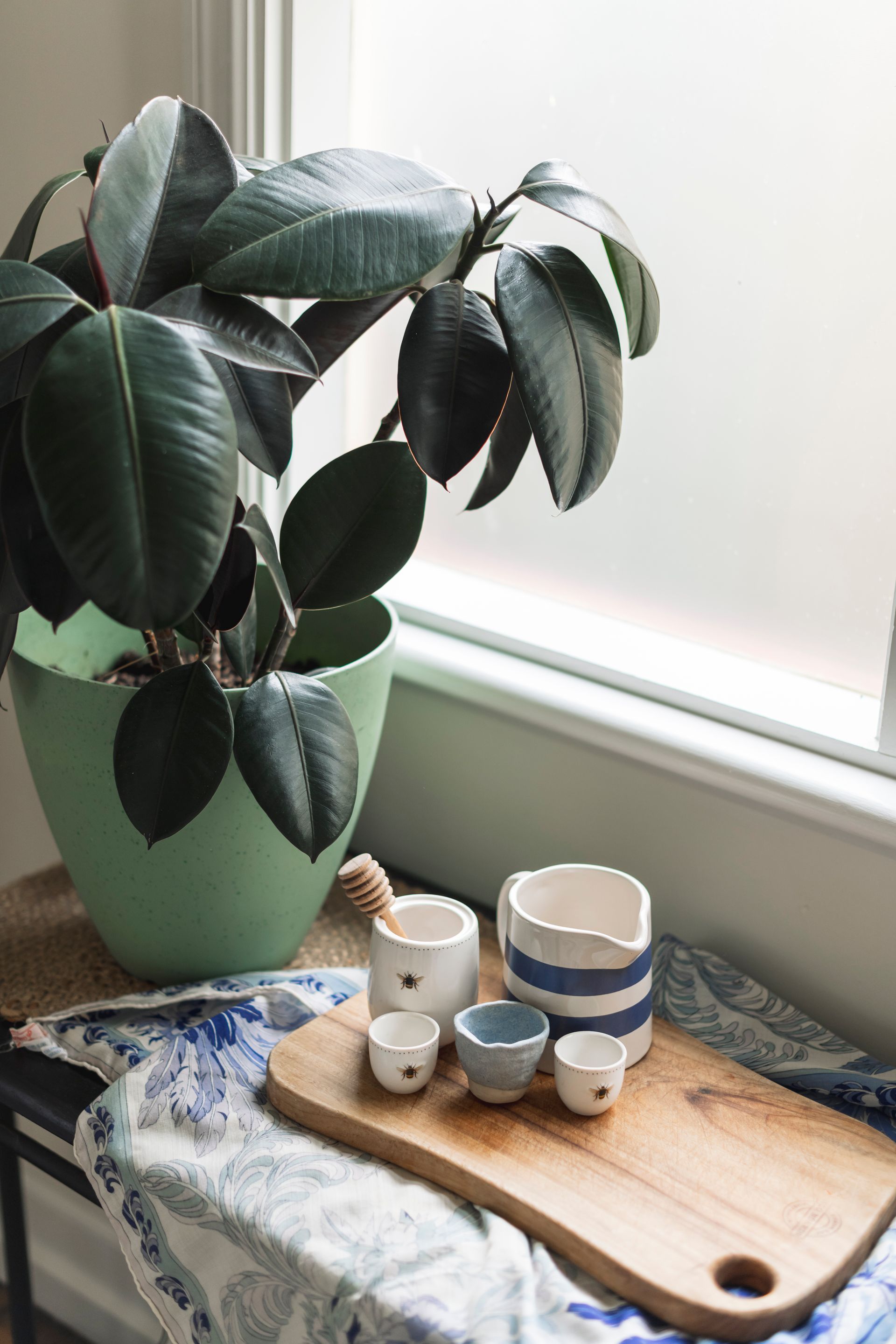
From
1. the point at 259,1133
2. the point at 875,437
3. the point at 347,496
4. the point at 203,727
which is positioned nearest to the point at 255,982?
the point at 259,1133

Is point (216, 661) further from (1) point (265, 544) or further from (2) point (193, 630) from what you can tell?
(1) point (265, 544)

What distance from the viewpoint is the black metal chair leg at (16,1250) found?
3.52ft

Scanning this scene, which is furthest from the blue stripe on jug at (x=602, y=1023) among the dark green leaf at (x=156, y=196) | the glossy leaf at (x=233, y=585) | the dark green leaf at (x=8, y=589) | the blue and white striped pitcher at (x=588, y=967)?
the dark green leaf at (x=156, y=196)

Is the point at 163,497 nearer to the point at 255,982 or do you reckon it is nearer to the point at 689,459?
the point at 255,982

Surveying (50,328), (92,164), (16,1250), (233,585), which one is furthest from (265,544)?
(16,1250)

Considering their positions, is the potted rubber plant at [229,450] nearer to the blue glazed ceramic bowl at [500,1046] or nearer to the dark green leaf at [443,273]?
the dark green leaf at [443,273]

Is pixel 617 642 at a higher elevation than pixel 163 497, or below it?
below

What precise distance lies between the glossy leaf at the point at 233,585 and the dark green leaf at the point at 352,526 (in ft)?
0.12

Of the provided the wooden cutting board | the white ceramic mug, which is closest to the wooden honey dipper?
the white ceramic mug

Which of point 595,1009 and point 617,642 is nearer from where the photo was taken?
point 595,1009

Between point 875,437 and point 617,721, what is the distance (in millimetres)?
330

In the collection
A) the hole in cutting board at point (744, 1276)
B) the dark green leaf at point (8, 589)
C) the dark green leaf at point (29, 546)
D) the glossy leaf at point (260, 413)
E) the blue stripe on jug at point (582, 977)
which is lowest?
the hole in cutting board at point (744, 1276)

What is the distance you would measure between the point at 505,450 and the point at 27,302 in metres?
0.37

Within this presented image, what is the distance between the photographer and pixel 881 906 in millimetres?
891
